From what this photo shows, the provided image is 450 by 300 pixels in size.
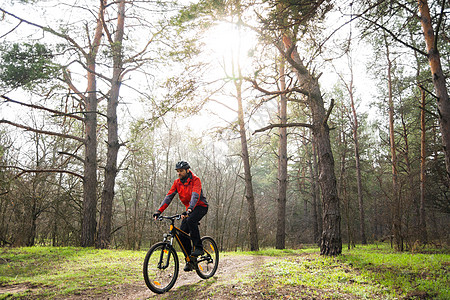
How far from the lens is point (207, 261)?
5316mm

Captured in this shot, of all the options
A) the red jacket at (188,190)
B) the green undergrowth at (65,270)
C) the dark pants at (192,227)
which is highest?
the red jacket at (188,190)

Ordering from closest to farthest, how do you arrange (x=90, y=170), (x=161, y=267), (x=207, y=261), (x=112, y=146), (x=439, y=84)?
(x=161, y=267)
(x=207, y=261)
(x=439, y=84)
(x=112, y=146)
(x=90, y=170)

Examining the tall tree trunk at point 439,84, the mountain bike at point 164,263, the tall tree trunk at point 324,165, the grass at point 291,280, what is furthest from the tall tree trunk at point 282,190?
the mountain bike at point 164,263

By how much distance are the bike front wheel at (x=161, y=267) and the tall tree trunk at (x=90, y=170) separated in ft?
24.0

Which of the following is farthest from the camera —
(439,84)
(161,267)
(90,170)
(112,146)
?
(90,170)

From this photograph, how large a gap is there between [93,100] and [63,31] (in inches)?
116

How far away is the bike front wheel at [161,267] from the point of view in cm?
423

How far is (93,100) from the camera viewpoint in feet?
38.2

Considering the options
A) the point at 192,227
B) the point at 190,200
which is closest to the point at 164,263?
the point at 192,227

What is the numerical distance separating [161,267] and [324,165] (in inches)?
188

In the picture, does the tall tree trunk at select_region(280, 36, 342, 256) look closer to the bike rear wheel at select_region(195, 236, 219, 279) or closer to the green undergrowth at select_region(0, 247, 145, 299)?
the bike rear wheel at select_region(195, 236, 219, 279)

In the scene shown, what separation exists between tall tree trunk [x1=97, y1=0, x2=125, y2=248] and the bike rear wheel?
630 centimetres

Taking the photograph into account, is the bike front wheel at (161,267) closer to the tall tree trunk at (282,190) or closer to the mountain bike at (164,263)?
the mountain bike at (164,263)

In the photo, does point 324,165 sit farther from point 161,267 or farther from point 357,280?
point 161,267
